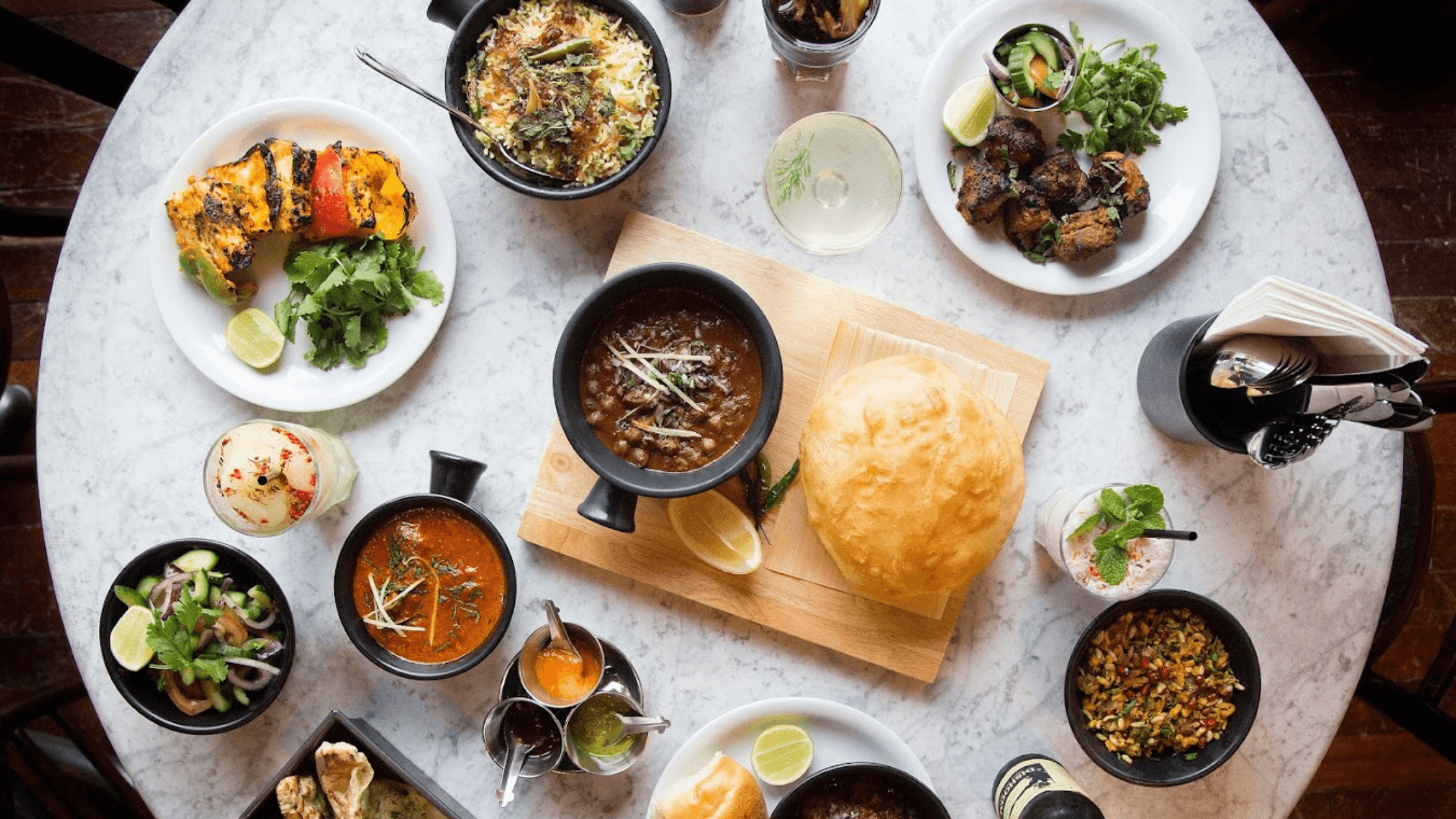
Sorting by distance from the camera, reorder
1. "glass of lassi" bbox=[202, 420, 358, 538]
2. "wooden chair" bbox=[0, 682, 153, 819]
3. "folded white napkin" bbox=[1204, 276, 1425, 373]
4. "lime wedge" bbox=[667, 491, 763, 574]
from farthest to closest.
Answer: "wooden chair" bbox=[0, 682, 153, 819] < "lime wedge" bbox=[667, 491, 763, 574] < "glass of lassi" bbox=[202, 420, 358, 538] < "folded white napkin" bbox=[1204, 276, 1425, 373]

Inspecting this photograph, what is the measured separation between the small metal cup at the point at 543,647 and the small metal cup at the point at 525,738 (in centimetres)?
4

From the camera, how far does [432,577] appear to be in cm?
291

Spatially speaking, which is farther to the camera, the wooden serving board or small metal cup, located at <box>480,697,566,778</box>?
the wooden serving board

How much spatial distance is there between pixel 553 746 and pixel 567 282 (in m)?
1.43

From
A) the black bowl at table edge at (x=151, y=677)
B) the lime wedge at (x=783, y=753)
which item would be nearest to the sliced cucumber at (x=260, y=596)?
the black bowl at table edge at (x=151, y=677)

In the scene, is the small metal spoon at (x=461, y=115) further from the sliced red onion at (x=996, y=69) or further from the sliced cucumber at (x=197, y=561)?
the sliced cucumber at (x=197, y=561)

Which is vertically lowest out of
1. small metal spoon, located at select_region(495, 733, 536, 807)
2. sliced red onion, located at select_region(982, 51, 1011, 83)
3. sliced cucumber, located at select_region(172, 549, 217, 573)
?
small metal spoon, located at select_region(495, 733, 536, 807)

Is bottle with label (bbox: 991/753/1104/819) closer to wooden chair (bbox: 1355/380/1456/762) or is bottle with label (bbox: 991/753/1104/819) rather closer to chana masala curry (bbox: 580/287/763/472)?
wooden chair (bbox: 1355/380/1456/762)

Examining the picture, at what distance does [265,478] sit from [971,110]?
90.7 inches

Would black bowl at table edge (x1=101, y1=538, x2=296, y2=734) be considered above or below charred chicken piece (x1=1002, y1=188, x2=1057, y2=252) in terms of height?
below

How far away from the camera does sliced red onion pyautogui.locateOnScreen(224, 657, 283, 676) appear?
2.84 m

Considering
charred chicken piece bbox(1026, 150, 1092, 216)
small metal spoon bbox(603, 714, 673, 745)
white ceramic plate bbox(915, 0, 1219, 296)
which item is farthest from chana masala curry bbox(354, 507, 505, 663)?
charred chicken piece bbox(1026, 150, 1092, 216)

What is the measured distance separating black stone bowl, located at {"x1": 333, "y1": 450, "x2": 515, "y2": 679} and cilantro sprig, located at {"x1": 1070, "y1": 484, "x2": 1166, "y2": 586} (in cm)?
170

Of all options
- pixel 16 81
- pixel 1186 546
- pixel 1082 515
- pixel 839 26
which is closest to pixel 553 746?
pixel 1082 515
